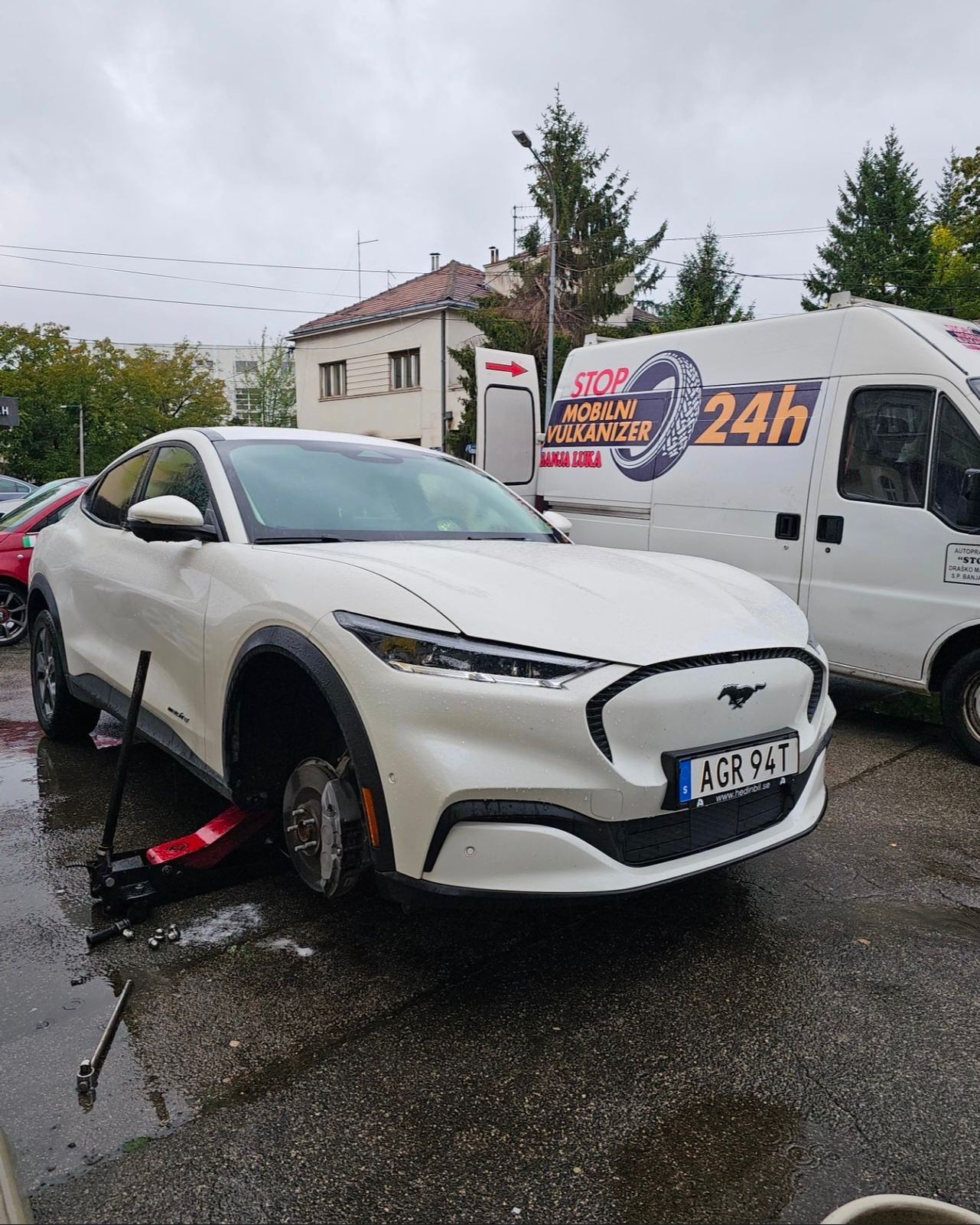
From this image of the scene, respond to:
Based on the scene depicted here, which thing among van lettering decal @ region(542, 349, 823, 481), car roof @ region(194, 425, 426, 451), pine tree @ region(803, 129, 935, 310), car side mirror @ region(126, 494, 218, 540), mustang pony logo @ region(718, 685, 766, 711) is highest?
pine tree @ region(803, 129, 935, 310)

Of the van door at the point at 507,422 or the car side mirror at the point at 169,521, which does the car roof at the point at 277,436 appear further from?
the van door at the point at 507,422

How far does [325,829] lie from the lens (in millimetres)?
2895

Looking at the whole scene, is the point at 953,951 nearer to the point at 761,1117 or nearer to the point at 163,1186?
the point at 761,1117

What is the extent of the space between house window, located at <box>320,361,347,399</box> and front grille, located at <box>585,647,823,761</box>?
35.4 meters

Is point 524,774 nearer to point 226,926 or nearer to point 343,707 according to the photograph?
point 343,707

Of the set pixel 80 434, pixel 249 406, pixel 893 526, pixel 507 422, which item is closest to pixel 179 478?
pixel 893 526

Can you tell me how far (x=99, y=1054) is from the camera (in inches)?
Result: 96.4

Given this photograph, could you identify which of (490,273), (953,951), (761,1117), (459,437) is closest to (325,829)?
(761,1117)

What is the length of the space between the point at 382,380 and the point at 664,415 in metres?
29.3

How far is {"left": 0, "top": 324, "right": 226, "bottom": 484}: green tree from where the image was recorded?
124 ft

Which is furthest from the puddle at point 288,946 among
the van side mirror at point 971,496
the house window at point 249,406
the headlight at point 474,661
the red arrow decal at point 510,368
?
the house window at point 249,406

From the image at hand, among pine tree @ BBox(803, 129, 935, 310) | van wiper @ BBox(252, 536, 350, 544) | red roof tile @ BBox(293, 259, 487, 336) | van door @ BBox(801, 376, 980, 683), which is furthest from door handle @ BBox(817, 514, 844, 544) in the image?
pine tree @ BBox(803, 129, 935, 310)

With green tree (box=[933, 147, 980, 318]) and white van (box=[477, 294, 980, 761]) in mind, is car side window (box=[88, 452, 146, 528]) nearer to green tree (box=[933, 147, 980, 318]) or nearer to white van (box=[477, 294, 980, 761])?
white van (box=[477, 294, 980, 761])

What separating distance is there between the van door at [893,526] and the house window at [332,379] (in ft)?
107
